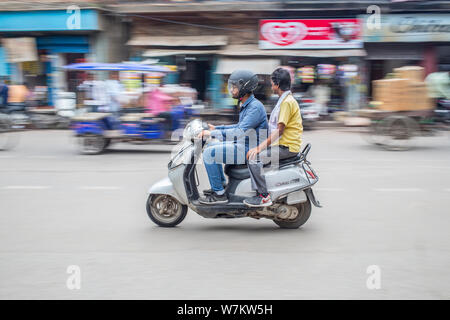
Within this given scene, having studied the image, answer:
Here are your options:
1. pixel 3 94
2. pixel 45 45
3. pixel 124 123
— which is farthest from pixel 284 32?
pixel 3 94

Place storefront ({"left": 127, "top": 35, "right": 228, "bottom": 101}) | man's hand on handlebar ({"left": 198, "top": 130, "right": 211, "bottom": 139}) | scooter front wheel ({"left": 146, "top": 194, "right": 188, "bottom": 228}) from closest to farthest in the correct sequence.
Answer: man's hand on handlebar ({"left": 198, "top": 130, "right": 211, "bottom": 139}) → scooter front wheel ({"left": 146, "top": 194, "right": 188, "bottom": 228}) → storefront ({"left": 127, "top": 35, "right": 228, "bottom": 101})

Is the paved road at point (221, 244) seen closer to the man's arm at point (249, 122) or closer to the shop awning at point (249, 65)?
the man's arm at point (249, 122)

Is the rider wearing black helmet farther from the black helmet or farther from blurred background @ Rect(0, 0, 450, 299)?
blurred background @ Rect(0, 0, 450, 299)

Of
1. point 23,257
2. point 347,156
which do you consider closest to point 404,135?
point 347,156

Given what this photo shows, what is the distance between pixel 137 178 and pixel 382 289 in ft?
18.1

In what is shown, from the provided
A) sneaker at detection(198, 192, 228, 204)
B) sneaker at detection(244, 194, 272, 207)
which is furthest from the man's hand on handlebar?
sneaker at detection(244, 194, 272, 207)

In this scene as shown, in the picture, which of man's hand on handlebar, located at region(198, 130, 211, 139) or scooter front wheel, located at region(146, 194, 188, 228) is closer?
man's hand on handlebar, located at region(198, 130, 211, 139)

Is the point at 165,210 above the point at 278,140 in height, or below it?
below

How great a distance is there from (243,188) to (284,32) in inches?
563

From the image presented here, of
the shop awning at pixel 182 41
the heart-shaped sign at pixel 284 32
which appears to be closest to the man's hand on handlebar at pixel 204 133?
the shop awning at pixel 182 41

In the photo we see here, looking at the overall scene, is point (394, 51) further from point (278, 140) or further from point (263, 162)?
point (263, 162)

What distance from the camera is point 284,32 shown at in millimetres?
18672

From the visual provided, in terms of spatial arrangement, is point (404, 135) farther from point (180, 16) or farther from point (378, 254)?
point (180, 16)

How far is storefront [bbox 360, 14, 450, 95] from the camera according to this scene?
17.9 m
